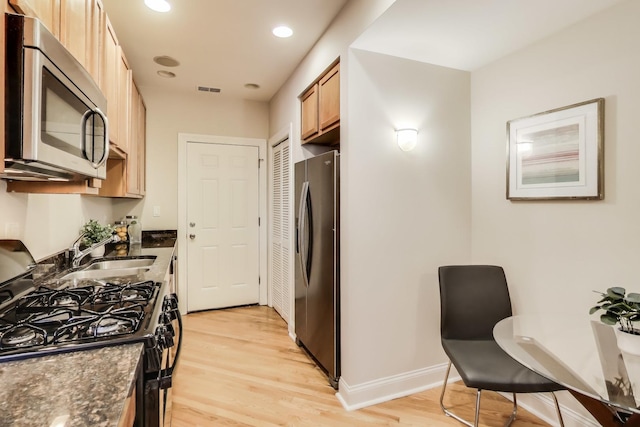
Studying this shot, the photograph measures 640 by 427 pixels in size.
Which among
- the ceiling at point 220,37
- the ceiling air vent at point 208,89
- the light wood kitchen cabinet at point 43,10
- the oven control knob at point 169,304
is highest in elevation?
the ceiling air vent at point 208,89

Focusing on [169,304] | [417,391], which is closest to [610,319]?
[417,391]

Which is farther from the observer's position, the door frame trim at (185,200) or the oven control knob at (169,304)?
the door frame trim at (185,200)

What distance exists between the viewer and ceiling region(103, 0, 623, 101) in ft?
5.57

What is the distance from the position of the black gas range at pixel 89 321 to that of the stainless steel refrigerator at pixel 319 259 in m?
1.06

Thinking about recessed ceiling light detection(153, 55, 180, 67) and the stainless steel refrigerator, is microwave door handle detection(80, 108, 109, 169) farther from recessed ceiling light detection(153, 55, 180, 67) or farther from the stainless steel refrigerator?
recessed ceiling light detection(153, 55, 180, 67)

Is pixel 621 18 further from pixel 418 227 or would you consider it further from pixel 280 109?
pixel 280 109

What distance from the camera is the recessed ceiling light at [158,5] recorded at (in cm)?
200

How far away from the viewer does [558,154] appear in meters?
1.90

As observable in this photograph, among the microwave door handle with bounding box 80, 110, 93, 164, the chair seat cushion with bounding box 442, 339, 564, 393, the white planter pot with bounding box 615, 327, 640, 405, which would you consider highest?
the microwave door handle with bounding box 80, 110, 93, 164

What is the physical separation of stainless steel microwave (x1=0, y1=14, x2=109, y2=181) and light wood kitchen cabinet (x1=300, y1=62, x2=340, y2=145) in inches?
58.3

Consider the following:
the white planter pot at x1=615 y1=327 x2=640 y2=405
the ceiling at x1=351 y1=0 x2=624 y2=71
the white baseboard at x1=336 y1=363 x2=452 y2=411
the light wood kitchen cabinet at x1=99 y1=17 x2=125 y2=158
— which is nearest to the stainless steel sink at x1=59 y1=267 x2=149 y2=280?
the light wood kitchen cabinet at x1=99 y1=17 x2=125 y2=158

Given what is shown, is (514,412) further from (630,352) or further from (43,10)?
(43,10)

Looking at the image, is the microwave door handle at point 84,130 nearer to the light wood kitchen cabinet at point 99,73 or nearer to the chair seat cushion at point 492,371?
the light wood kitchen cabinet at point 99,73

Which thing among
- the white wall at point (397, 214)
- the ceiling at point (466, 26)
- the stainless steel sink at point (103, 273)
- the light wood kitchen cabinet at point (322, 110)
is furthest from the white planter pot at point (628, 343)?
the stainless steel sink at point (103, 273)
